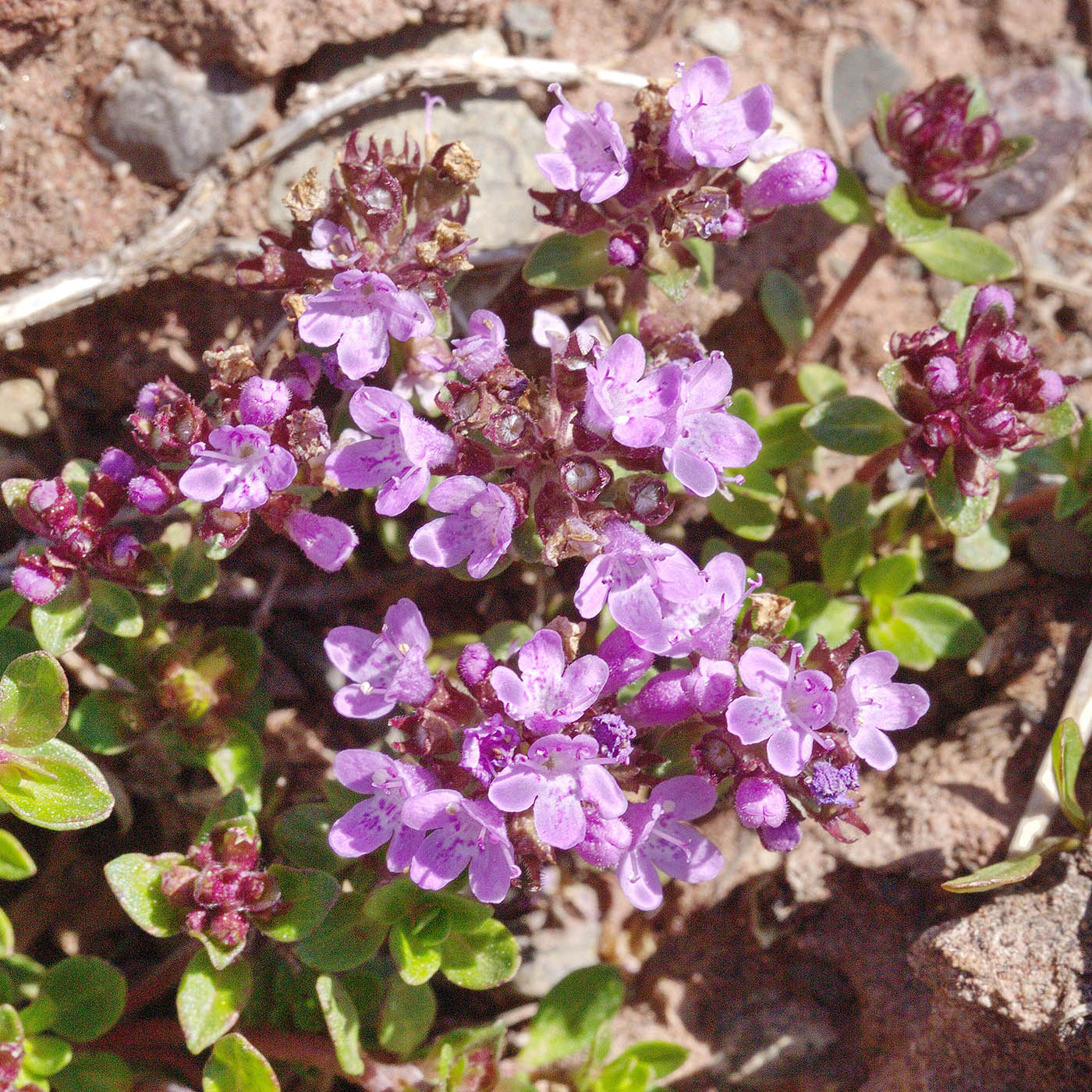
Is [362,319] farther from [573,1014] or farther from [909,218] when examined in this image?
[573,1014]

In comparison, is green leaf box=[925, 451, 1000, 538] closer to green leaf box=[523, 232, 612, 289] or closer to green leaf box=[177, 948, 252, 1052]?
green leaf box=[523, 232, 612, 289]

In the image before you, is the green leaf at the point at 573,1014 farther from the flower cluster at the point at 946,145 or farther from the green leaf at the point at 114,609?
the flower cluster at the point at 946,145

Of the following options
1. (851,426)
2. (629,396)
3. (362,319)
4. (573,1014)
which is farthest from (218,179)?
(573,1014)

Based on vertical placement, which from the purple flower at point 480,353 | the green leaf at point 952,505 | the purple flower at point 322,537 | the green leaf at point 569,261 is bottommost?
the purple flower at point 322,537

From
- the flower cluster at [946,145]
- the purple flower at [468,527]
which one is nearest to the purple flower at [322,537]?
the purple flower at [468,527]

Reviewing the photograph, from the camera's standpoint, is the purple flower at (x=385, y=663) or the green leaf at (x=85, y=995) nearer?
the purple flower at (x=385, y=663)
